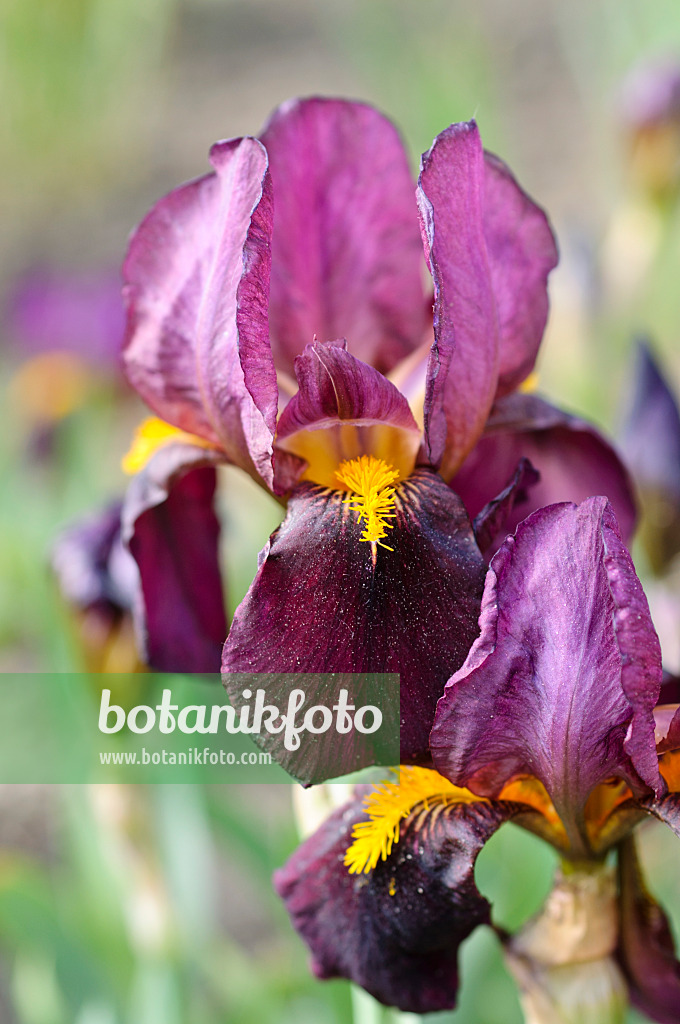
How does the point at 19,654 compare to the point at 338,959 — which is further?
the point at 19,654

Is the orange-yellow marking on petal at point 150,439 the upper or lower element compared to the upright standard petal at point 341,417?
upper

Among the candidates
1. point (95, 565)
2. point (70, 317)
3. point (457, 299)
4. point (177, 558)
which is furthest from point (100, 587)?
point (70, 317)

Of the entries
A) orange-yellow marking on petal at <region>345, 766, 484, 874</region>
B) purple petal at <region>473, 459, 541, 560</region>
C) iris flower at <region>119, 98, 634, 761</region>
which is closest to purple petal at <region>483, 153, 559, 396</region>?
iris flower at <region>119, 98, 634, 761</region>

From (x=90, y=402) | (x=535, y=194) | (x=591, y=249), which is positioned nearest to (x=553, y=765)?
(x=591, y=249)

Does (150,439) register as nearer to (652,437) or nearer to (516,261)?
(516,261)

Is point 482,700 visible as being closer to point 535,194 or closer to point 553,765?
point 553,765

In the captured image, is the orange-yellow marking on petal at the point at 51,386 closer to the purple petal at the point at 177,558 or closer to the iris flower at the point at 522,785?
the purple petal at the point at 177,558

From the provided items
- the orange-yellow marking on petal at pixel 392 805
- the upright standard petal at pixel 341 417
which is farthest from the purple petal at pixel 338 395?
the orange-yellow marking on petal at pixel 392 805
